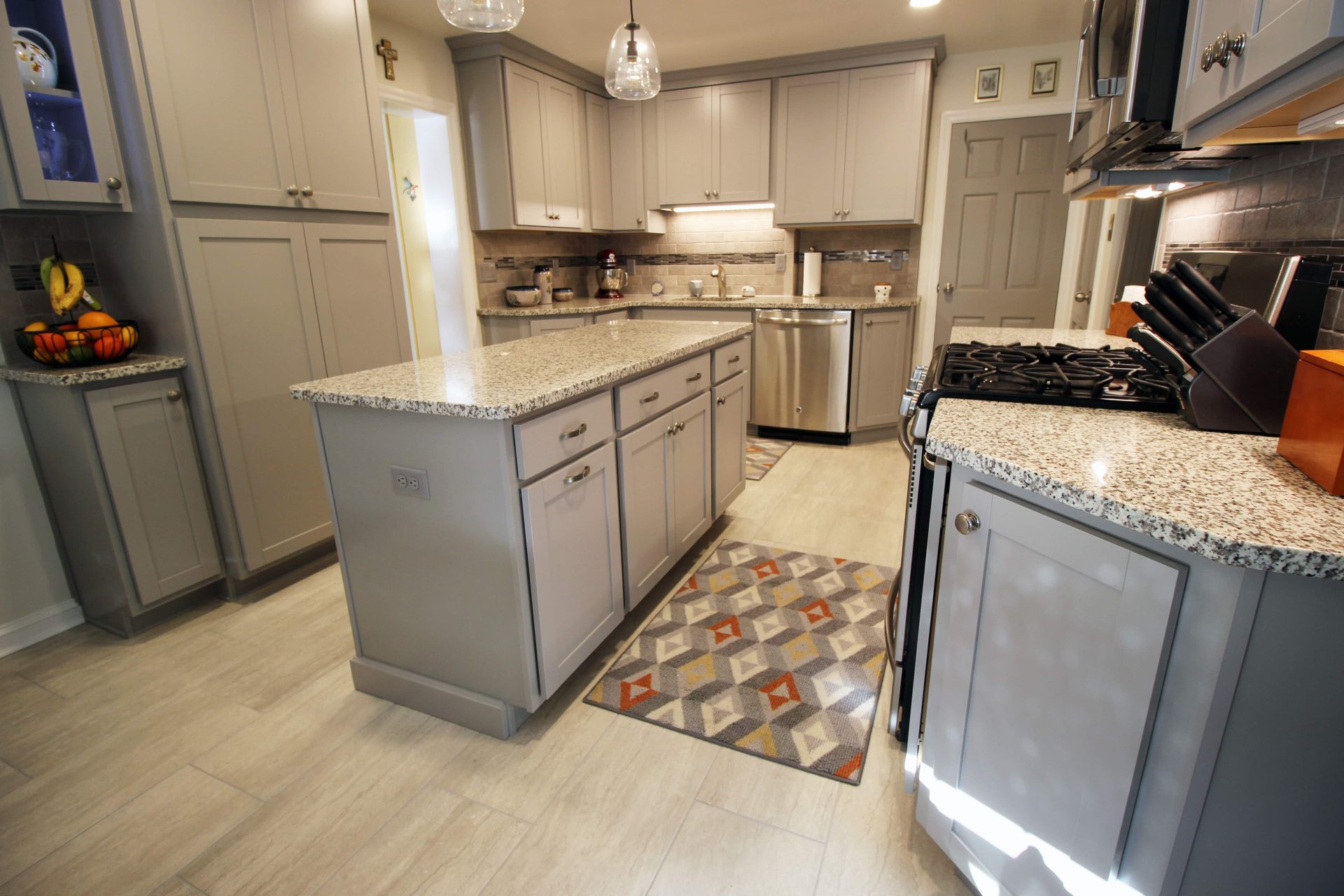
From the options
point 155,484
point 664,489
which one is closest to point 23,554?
point 155,484

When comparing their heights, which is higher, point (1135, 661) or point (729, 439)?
point (1135, 661)

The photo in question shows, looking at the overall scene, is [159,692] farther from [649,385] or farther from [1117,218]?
[1117,218]

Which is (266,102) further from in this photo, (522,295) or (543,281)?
(543,281)

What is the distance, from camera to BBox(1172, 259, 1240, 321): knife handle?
1.20 metres

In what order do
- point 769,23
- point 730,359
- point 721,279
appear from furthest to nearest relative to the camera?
point 721,279, point 769,23, point 730,359

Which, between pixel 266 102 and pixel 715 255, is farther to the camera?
pixel 715 255

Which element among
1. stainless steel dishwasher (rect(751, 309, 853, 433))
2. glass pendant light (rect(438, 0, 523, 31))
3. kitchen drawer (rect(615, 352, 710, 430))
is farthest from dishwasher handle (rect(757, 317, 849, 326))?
glass pendant light (rect(438, 0, 523, 31))

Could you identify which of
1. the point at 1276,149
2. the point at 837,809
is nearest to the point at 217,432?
the point at 837,809

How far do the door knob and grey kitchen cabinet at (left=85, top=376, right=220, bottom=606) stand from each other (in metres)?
2.49

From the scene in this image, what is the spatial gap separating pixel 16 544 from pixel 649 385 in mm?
2194

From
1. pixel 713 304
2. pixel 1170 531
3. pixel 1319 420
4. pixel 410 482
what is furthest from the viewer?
pixel 713 304

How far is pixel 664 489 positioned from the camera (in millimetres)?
2248

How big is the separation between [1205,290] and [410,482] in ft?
5.74

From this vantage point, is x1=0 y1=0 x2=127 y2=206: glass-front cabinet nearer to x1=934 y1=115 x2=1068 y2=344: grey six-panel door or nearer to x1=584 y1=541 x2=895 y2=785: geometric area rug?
x1=584 y1=541 x2=895 y2=785: geometric area rug
